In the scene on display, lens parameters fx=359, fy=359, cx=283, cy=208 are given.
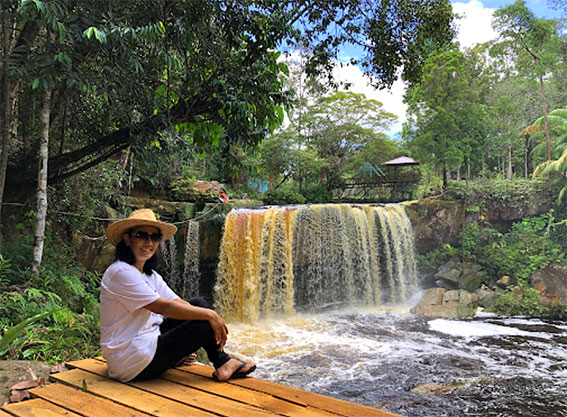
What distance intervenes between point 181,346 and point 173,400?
310mm

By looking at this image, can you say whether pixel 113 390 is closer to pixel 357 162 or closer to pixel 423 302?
pixel 423 302

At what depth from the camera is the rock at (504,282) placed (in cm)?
1070

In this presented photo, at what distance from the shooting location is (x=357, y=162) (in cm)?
1811

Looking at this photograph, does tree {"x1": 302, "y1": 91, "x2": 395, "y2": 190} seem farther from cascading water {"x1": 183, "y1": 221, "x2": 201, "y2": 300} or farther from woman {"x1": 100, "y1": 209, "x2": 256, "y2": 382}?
woman {"x1": 100, "y1": 209, "x2": 256, "y2": 382}

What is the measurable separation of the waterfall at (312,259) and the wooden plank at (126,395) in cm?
653

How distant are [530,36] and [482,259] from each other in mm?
9384

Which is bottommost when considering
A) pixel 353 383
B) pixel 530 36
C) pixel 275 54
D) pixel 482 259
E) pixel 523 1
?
pixel 353 383

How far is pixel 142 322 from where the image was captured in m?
1.94

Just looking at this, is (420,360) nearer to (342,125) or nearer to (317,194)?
(317,194)

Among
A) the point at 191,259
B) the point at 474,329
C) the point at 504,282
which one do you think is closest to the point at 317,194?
the point at 504,282

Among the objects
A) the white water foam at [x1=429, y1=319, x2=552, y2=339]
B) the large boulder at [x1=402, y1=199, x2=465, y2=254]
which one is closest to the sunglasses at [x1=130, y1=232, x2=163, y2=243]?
the white water foam at [x1=429, y1=319, x2=552, y2=339]

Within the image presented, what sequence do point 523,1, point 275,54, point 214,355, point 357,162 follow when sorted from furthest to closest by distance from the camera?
point 357,162, point 523,1, point 275,54, point 214,355

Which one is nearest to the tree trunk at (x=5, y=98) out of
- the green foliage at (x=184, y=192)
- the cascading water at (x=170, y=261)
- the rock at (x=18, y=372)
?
the rock at (x=18, y=372)

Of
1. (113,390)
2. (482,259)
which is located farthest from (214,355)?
(482,259)
